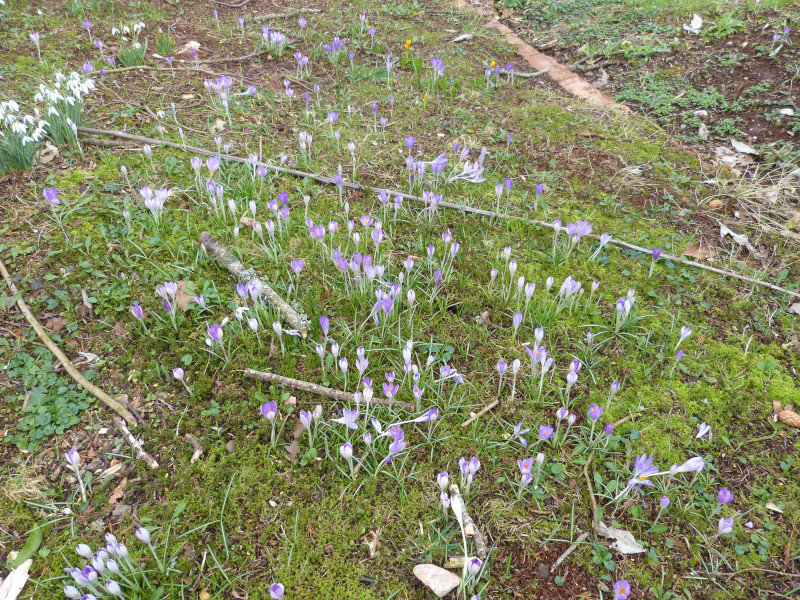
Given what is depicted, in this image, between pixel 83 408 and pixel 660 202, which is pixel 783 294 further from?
pixel 83 408

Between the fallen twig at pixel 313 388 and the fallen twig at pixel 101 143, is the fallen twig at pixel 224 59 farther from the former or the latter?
the fallen twig at pixel 313 388

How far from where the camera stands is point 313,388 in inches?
96.0

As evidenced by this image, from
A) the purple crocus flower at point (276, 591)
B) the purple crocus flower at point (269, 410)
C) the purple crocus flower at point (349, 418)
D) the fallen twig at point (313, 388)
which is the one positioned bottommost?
the purple crocus flower at point (276, 591)

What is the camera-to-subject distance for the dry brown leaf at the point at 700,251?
3352 millimetres

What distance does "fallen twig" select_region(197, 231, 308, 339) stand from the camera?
268cm

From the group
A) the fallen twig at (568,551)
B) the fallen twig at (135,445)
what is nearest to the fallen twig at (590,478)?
the fallen twig at (568,551)

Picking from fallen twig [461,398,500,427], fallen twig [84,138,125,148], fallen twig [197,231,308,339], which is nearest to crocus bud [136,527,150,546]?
fallen twig [197,231,308,339]

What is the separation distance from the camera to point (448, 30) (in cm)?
636

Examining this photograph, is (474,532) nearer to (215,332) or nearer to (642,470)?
(642,470)

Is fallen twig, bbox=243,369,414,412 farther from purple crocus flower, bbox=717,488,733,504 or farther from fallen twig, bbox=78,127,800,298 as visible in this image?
fallen twig, bbox=78,127,800,298

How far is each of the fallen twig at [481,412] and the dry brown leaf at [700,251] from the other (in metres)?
1.79

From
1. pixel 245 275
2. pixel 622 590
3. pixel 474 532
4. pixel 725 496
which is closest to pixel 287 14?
pixel 245 275

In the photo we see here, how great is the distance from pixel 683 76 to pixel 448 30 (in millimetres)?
2733

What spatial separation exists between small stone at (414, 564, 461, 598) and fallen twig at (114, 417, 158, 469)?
1.15 m
